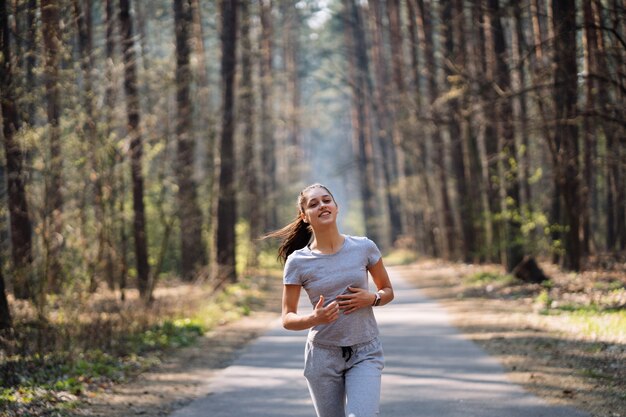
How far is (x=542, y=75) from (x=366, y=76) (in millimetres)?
38343

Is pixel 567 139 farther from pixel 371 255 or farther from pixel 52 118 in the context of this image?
pixel 371 255

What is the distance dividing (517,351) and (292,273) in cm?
768

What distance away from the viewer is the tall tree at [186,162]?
2138cm

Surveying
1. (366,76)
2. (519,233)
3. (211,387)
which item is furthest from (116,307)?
(366,76)

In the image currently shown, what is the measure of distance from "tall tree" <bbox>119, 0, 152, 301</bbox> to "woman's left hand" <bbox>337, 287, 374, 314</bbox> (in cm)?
1198

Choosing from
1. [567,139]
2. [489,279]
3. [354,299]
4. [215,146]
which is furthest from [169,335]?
[215,146]

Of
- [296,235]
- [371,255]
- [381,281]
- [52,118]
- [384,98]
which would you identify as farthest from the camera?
[384,98]

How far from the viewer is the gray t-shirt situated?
17.2 feet

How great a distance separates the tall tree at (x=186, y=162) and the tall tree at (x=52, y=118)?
6.45 m

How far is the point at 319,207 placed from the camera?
17.3 ft

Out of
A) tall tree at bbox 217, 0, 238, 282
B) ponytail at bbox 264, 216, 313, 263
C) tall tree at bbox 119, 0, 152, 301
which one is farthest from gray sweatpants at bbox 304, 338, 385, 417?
tall tree at bbox 217, 0, 238, 282

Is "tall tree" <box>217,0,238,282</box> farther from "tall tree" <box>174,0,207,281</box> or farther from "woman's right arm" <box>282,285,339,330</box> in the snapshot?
"woman's right arm" <box>282,285,339,330</box>

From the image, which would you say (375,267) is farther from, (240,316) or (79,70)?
(240,316)

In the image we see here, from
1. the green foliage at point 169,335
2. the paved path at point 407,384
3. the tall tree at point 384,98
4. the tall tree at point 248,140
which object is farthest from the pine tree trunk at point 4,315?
the tall tree at point 384,98
